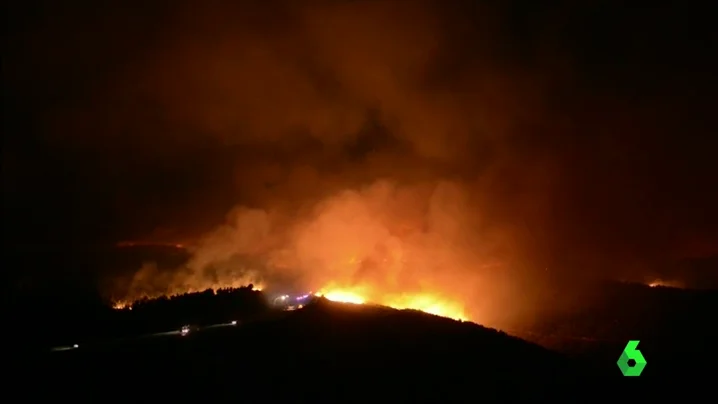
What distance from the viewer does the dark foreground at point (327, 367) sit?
13453 millimetres

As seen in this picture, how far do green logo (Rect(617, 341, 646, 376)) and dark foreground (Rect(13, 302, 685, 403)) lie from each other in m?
0.65

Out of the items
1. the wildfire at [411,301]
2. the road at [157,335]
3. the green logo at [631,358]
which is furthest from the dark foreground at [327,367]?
the wildfire at [411,301]

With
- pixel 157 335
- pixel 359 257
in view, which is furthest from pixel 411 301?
pixel 157 335

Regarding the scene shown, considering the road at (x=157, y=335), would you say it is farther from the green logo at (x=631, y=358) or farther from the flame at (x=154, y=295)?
the green logo at (x=631, y=358)

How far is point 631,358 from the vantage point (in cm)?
1967

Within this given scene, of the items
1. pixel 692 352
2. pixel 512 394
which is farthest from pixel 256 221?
pixel 692 352

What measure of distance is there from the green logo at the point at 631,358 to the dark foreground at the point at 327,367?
649 mm

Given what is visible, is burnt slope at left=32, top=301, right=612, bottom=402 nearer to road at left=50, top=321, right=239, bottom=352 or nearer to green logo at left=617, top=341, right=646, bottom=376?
road at left=50, top=321, right=239, bottom=352

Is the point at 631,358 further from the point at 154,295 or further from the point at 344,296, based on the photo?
the point at 154,295

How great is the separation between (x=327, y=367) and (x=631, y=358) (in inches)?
419

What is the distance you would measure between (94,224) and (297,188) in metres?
10.4

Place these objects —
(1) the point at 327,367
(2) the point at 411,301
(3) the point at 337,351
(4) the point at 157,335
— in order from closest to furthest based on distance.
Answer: (1) the point at 327,367, (3) the point at 337,351, (4) the point at 157,335, (2) the point at 411,301

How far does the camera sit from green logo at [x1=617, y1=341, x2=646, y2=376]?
18.5 meters

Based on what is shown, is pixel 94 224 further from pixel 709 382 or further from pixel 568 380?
pixel 709 382
